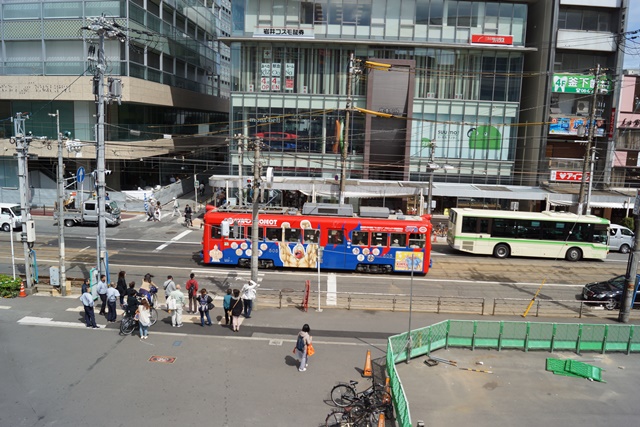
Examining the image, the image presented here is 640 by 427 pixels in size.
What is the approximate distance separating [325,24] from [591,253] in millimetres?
26174

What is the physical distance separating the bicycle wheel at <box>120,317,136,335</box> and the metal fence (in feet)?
18.4

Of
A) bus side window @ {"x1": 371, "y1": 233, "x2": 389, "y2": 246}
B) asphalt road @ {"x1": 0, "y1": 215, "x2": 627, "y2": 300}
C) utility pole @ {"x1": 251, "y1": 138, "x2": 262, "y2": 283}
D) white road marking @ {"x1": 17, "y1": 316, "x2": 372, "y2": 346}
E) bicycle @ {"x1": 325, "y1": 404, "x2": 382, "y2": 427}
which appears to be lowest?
asphalt road @ {"x1": 0, "y1": 215, "x2": 627, "y2": 300}

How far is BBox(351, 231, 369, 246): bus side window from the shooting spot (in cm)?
2575

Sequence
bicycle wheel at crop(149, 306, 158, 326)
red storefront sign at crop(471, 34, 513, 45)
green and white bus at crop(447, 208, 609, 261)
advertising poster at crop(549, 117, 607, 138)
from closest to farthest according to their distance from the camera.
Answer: bicycle wheel at crop(149, 306, 158, 326), green and white bus at crop(447, 208, 609, 261), red storefront sign at crop(471, 34, 513, 45), advertising poster at crop(549, 117, 607, 138)

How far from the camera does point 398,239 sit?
25.8 m

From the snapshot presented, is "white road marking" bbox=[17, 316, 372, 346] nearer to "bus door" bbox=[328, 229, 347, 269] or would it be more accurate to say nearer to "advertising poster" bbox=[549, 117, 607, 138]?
"bus door" bbox=[328, 229, 347, 269]

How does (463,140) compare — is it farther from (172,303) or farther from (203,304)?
(172,303)

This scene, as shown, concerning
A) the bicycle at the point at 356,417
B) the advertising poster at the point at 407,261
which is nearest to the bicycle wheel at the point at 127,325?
the bicycle at the point at 356,417

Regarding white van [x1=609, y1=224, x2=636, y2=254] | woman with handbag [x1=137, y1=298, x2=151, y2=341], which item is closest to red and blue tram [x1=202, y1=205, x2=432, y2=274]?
woman with handbag [x1=137, y1=298, x2=151, y2=341]

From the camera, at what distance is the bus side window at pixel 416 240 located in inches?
1009

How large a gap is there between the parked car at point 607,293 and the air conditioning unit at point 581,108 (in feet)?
91.5

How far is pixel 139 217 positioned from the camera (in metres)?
40.8

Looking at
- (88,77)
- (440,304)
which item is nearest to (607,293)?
(440,304)

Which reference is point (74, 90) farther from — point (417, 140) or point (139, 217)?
point (417, 140)
